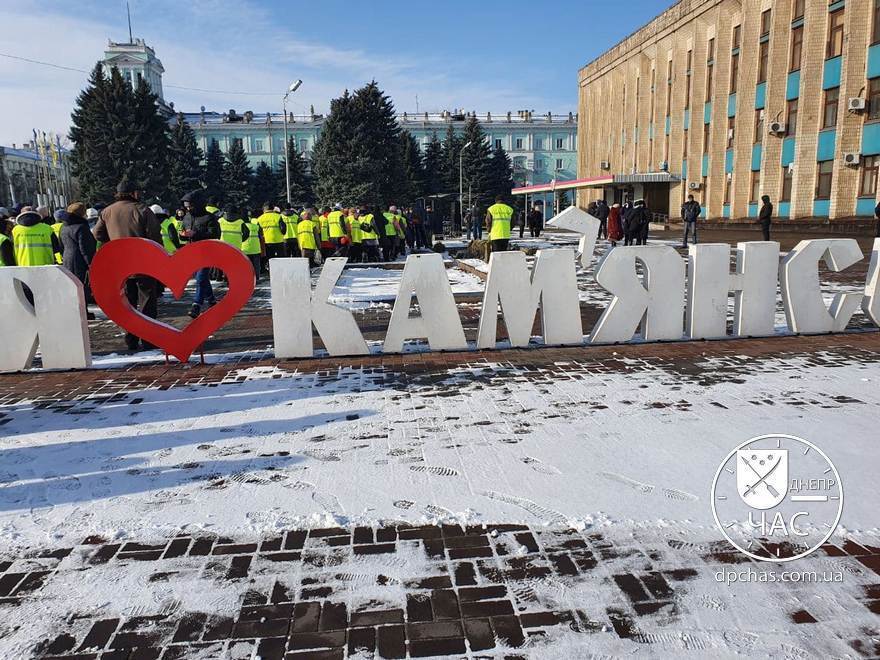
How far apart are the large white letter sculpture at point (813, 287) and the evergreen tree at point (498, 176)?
168 ft

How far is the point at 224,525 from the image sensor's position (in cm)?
335

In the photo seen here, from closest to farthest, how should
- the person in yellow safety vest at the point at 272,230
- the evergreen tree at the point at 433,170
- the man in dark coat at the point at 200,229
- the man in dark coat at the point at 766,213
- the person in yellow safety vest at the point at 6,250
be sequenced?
the person in yellow safety vest at the point at 6,250 < the man in dark coat at the point at 200,229 < the person in yellow safety vest at the point at 272,230 < the man in dark coat at the point at 766,213 < the evergreen tree at the point at 433,170

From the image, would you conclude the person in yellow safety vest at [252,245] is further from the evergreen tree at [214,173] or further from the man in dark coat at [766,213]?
the evergreen tree at [214,173]

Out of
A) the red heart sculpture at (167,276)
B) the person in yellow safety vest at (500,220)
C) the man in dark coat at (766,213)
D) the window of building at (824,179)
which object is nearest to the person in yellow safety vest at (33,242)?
the red heart sculpture at (167,276)

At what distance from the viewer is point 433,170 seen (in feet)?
199

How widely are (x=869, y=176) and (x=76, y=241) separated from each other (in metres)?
25.7

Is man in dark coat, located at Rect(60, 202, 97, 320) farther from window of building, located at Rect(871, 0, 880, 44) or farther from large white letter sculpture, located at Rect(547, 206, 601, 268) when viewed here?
window of building, located at Rect(871, 0, 880, 44)

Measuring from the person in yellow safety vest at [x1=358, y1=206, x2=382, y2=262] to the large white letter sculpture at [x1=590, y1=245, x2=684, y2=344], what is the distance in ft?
39.2

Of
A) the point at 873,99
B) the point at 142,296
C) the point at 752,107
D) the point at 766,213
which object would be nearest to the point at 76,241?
the point at 142,296

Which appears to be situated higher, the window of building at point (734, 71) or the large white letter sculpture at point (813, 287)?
the window of building at point (734, 71)

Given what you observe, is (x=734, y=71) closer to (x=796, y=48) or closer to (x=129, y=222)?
(x=796, y=48)

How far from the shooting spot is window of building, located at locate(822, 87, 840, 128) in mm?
25188

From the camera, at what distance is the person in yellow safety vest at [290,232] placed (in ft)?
54.7

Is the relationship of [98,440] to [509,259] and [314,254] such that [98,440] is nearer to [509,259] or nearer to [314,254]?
[509,259]
